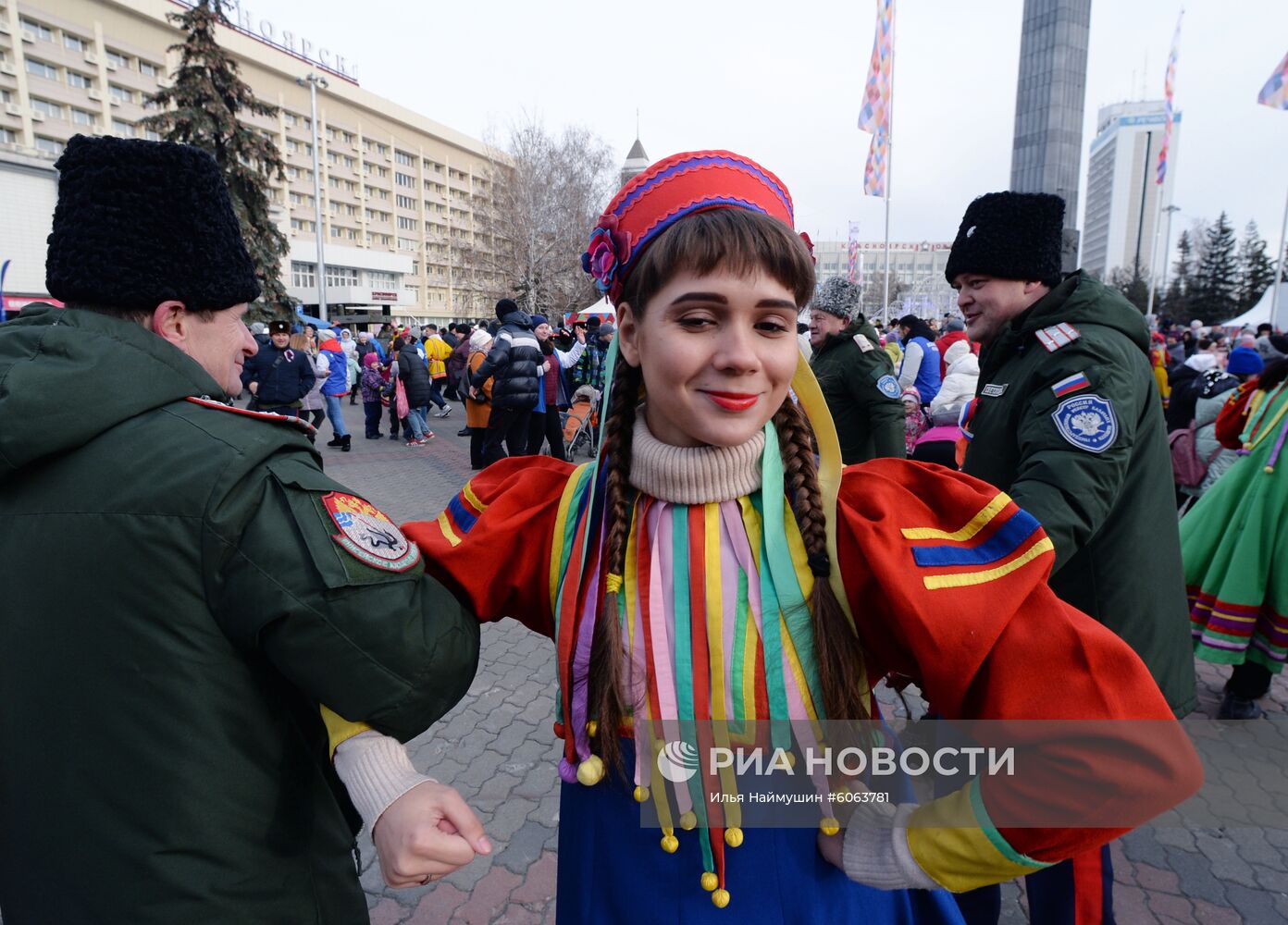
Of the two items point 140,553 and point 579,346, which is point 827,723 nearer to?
point 140,553

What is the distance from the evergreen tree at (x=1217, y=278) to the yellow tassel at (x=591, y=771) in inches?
2235

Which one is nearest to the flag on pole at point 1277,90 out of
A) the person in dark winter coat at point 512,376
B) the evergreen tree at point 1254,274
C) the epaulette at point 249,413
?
the person in dark winter coat at point 512,376

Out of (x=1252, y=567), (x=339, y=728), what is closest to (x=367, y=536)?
(x=339, y=728)

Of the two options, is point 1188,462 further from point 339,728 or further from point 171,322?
point 171,322

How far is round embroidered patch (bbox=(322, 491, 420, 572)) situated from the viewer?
119cm

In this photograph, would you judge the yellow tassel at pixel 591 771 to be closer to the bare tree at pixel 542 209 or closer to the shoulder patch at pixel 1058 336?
the shoulder patch at pixel 1058 336

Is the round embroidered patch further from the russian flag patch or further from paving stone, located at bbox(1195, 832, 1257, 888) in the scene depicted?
paving stone, located at bbox(1195, 832, 1257, 888)

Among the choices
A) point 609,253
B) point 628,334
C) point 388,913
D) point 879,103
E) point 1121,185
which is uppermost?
point 1121,185

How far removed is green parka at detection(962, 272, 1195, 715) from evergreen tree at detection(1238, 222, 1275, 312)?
5304 centimetres

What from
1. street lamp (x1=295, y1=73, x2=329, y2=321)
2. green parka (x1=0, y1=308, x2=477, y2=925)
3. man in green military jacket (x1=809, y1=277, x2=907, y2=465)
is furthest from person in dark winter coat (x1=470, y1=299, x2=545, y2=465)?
street lamp (x1=295, y1=73, x2=329, y2=321)

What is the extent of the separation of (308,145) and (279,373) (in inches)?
2500

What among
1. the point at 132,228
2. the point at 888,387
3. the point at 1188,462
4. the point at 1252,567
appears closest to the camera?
the point at 132,228

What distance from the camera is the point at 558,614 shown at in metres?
1.36

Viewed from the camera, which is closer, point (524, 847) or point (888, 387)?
point (524, 847)
